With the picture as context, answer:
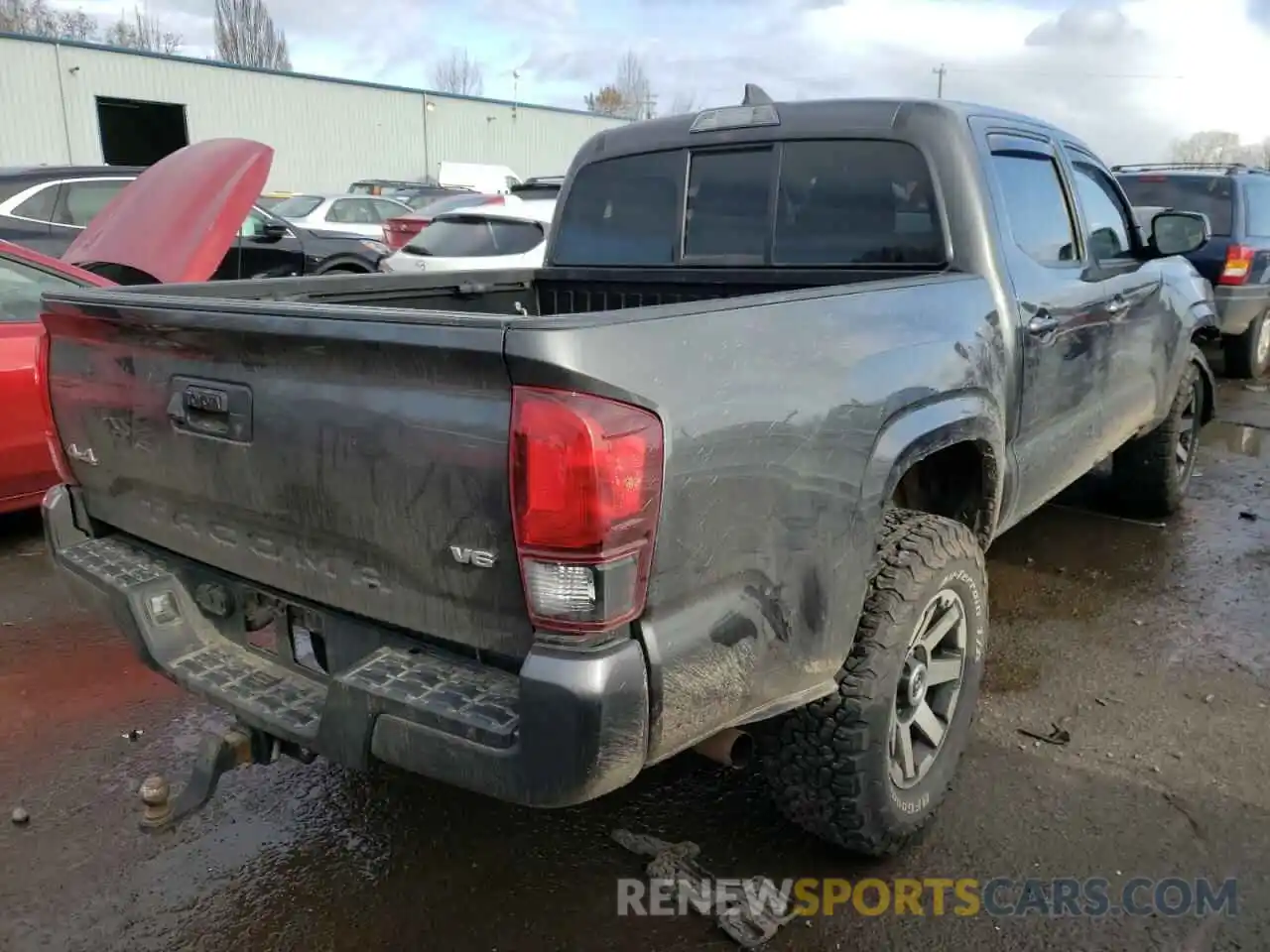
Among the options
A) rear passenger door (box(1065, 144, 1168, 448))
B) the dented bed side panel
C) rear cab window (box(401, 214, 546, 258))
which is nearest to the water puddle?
rear passenger door (box(1065, 144, 1168, 448))

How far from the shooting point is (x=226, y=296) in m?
2.90

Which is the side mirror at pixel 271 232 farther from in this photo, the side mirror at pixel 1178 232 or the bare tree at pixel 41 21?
the bare tree at pixel 41 21

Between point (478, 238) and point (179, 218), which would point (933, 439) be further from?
point (478, 238)

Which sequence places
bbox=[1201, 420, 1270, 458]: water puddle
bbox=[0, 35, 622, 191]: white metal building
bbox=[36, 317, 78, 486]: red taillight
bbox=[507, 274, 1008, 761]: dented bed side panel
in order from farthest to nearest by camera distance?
bbox=[0, 35, 622, 191]: white metal building
bbox=[1201, 420, 1270, 458]: water puddle
bbox=[36, 317, 78, 486]: red taillight
bbox=[507, 274, 1008, 761]: dented bed side panel

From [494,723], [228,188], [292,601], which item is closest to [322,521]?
[292,601]

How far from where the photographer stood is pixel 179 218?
6.00m

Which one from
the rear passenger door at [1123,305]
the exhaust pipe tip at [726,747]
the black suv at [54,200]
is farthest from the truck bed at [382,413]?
the black suv at [54,200]

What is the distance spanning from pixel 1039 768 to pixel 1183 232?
2.67 m

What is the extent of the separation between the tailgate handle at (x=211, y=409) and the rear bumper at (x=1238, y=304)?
326 inches

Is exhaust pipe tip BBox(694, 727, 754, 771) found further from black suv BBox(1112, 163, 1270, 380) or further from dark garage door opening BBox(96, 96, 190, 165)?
dark garage door opening BBox(96, 96, 190, 165)

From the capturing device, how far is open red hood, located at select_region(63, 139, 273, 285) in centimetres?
592

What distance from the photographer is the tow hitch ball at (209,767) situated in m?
2.24

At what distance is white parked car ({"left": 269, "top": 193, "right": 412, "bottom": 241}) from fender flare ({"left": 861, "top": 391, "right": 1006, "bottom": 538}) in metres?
13.8

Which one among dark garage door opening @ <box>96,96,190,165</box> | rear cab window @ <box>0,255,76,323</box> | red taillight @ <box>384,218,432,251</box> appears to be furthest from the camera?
dark garage door opening @ <box>96,96,190,165</box>
